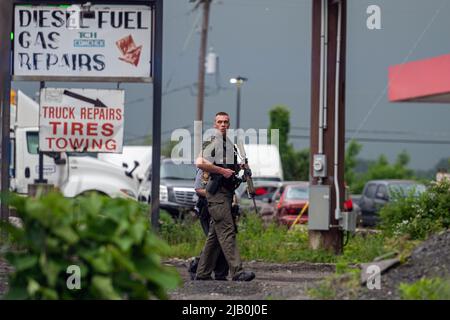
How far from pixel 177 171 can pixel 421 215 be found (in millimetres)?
12439

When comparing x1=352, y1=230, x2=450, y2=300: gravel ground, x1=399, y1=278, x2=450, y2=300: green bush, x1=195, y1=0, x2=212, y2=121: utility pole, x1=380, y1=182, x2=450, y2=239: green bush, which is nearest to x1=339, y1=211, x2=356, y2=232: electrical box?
x1=380, y1=182, x2=450, y2=239: green bush

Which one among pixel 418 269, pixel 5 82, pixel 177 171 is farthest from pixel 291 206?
pixel 418 269

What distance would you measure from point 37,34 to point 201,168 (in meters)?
4.80

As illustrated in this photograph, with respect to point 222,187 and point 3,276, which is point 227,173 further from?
point 3,276

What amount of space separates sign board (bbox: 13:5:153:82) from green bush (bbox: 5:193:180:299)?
8618mm

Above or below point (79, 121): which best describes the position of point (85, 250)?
below

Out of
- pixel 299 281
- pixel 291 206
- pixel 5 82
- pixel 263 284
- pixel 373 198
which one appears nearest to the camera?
pixel 263 284

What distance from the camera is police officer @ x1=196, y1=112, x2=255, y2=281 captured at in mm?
11664

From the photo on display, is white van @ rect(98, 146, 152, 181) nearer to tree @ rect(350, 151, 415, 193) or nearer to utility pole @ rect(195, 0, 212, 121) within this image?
utility pole @ rect(195, 0, 212, 121)

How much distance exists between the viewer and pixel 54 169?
24.5 metres

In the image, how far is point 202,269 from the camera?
12.0 m

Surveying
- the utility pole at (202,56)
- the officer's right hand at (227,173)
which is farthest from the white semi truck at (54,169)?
the utility pole at (202,56)
